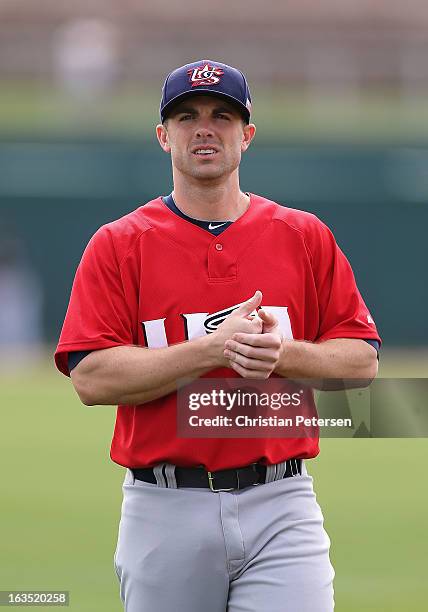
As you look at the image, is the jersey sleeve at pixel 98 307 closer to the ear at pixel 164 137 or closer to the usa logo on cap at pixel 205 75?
the ear at pixel 164 137

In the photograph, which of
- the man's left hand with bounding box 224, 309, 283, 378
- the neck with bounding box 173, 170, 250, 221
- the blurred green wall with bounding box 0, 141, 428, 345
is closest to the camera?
the man's left hand with bounding box 224, 309, 283, 378

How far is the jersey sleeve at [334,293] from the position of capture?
3.74m

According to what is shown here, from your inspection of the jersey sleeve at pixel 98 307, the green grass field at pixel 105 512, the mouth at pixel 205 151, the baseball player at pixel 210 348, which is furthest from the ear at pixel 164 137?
the green grass field at pixel 105 512

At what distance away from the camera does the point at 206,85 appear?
144 inches

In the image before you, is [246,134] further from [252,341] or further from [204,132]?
[252,341]

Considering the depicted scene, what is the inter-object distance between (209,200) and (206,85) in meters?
0.35

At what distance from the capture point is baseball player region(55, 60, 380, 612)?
11.4 ft

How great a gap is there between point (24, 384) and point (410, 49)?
51.2 feet

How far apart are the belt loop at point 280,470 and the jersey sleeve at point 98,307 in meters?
0.57

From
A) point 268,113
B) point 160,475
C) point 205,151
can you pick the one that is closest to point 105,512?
point 160,475

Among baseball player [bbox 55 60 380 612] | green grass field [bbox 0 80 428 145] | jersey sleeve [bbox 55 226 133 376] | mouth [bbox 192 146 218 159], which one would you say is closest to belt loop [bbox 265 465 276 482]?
baseball player [bbox 55 60 380 612]

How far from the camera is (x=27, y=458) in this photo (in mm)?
11766

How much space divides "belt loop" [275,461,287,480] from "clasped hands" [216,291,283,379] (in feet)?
1.02

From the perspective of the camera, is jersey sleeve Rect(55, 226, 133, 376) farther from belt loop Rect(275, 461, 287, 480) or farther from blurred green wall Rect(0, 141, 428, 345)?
blurred green wall Rect(0, 141, 428, 345)
